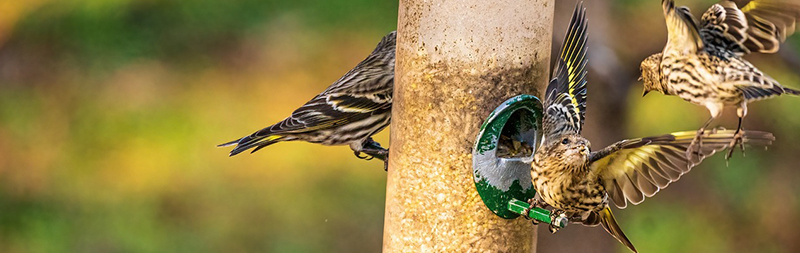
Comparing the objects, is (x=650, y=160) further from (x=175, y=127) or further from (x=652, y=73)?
(x=175, y=127)

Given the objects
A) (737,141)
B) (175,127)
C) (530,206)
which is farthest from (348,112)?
(175,127)

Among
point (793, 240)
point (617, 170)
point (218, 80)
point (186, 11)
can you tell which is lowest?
point (793, 240)

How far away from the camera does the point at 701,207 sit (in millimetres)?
7781

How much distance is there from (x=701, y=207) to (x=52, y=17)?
5.39 metres

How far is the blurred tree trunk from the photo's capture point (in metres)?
4.21

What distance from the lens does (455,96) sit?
170 inches

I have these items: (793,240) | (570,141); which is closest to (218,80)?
(793,240)

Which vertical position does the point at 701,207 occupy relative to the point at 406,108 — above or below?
below

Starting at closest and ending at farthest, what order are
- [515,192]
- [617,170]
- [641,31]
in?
[617,170] → [515,192] → [641,31]

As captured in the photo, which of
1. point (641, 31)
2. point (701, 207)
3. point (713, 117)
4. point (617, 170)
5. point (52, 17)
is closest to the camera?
point (713, 117)

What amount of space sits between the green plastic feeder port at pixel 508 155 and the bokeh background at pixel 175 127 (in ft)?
13.7

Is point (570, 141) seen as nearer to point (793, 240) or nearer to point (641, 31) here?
point (641, 31)

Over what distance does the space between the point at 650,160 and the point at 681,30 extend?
449 millimetres

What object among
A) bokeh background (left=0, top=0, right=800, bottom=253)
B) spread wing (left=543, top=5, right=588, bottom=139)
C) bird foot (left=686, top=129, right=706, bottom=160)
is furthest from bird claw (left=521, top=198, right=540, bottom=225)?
bokeh background (left=0, top=0, right=800, bottom=253)
